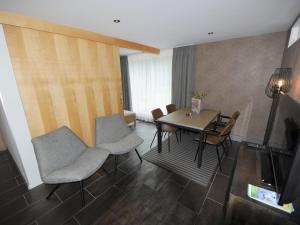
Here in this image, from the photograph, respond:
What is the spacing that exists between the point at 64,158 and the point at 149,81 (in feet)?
10.7

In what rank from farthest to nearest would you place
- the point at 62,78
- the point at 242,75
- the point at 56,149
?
the point at 242,75 < the point at 62,78 < the point at 56,149

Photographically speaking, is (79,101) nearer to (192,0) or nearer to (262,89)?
(192,0)

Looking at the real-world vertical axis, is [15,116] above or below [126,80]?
below

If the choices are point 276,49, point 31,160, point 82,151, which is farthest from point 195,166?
point 276,49

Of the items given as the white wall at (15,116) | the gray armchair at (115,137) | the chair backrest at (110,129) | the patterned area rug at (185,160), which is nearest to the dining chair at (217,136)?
the patterned area rug at (185,160)

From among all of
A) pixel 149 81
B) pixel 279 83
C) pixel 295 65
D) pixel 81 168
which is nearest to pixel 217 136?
pixel 279 83

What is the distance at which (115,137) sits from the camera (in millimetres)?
2449

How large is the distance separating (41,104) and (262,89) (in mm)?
3905

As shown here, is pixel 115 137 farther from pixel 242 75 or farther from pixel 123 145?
pixel 242 75

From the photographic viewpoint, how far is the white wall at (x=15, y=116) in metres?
1.54

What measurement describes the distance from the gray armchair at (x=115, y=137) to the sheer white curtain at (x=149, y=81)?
2014 millimetres

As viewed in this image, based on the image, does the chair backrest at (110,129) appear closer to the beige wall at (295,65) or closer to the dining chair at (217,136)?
the dining chair at (217,136)

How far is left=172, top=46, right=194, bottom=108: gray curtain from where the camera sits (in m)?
3.41

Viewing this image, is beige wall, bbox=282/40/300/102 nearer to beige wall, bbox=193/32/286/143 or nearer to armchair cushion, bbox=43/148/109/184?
beige wall, bbox=193/32/286/143
